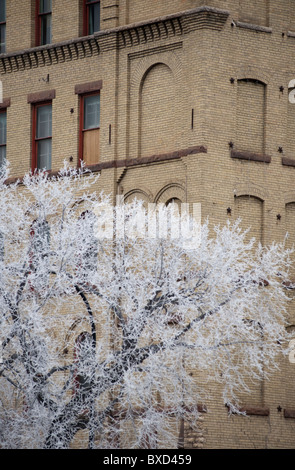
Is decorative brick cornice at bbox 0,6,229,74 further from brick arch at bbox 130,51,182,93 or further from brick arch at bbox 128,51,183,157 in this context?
brick arch at bbox 128,51,183,157

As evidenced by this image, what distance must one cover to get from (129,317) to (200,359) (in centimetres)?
214

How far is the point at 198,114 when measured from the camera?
3722 cm

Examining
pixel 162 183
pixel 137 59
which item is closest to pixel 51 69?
pixel 137 59

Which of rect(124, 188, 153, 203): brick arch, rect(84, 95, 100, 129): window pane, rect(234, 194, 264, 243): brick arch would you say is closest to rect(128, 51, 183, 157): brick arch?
rect(124, 188, 153, 203): brick arch

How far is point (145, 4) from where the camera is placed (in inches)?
1539

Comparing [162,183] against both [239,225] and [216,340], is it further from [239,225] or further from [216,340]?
[216,340]

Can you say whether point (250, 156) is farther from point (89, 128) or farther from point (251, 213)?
point (89, 128)

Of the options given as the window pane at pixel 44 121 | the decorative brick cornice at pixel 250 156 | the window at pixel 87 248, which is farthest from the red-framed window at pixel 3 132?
the window at pixel 87 248

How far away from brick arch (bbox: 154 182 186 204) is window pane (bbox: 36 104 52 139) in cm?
535

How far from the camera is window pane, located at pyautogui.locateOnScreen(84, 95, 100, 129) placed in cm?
4038

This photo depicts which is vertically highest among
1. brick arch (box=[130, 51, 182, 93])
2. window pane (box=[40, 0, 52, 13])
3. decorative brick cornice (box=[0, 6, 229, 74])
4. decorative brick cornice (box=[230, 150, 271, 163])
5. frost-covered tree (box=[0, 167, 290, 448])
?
window pane (box=[40, 0, 52, 13])

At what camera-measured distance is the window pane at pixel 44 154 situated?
41656 mm

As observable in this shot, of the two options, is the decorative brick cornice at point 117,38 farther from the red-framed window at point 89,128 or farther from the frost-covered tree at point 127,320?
the frost-covered tree at point 127,320

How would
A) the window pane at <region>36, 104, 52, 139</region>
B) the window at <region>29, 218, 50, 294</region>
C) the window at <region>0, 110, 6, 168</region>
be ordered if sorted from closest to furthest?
Result: the window at <region>29, 218, 50, 294</region> < the window pane at <region>36, 104, 52, 139</region> < the window at <region>0, 110, 6, 168</region>
